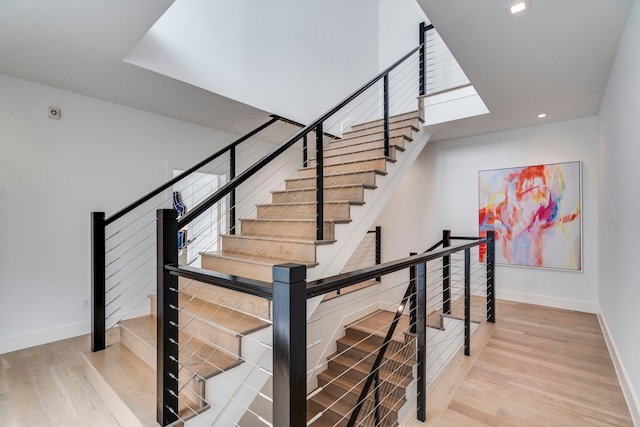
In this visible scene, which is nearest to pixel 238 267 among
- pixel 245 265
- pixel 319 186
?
pixel 245 265

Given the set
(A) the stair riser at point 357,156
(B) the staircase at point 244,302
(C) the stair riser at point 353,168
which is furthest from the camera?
(A) the stair riser at point 357,156

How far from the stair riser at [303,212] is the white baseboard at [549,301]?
9.39 ft

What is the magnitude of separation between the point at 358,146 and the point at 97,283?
2841mm

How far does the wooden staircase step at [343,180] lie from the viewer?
288cm

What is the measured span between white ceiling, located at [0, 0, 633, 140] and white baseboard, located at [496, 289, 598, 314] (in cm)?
218

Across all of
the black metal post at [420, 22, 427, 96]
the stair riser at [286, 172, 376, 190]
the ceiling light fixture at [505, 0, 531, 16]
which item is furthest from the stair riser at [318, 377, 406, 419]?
the black metal post at [420, 22, 427, 96]

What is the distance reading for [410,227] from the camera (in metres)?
4.91

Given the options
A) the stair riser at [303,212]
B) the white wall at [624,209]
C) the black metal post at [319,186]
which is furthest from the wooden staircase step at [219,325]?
the white wall at [624,209]

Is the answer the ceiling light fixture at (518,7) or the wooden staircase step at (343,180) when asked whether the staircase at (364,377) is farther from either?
the ceiling light fixture at (518,7)

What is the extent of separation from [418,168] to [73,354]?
4566mm

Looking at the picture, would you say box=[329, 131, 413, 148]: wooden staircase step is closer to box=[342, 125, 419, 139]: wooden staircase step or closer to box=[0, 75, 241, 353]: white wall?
box=[342, 125, 419, 139]: wooden staircase step

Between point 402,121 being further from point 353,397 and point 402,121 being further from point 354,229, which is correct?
point 353,397

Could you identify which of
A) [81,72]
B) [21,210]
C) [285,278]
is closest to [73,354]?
[21,210]

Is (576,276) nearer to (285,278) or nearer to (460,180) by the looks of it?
(460,180)
